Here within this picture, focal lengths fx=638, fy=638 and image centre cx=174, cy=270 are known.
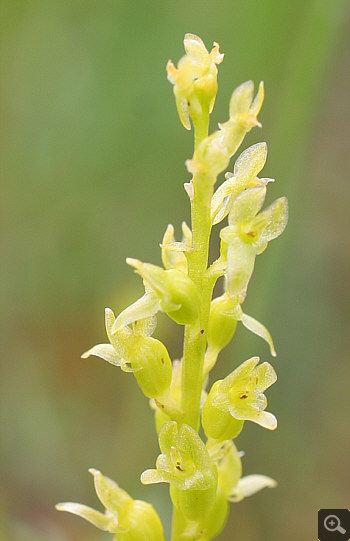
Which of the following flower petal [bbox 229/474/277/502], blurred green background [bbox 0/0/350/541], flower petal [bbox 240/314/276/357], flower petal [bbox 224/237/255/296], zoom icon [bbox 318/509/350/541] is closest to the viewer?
flower petal [bbox 224/237/255/296]

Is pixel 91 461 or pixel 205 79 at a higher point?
pixel 205 79

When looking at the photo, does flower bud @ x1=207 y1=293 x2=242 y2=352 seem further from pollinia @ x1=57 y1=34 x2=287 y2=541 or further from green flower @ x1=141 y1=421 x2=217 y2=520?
green flower @ x1=141 y1=421 x2=217 y2=520

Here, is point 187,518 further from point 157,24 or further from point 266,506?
point 157,24

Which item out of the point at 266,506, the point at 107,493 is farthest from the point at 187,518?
the point at 266,506

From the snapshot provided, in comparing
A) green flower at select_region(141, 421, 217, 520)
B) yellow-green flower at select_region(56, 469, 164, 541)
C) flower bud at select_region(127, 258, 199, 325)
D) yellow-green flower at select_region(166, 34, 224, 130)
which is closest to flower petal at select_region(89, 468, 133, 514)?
yellow-green flower at select_region(56, 469, 164, 541)

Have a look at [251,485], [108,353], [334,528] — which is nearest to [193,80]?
[108,353]

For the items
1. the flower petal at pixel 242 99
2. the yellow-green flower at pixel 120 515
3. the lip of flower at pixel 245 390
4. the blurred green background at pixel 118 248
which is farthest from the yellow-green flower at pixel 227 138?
the blurred green background at pixel 118 248
